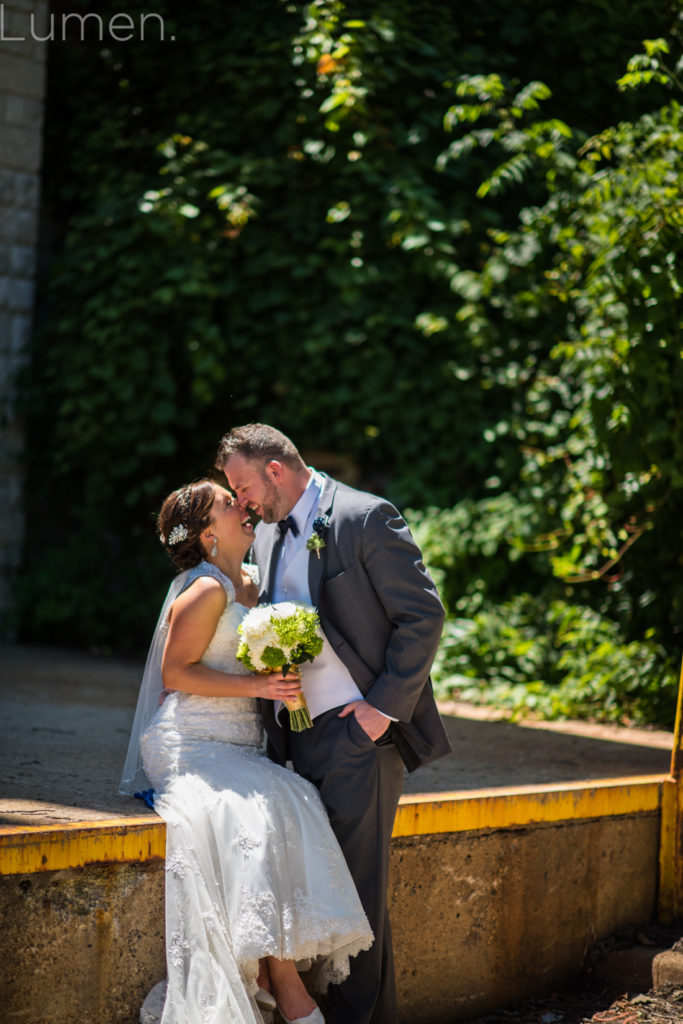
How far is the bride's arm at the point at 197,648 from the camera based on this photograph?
134 inches

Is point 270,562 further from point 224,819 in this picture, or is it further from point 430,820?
point 430,820

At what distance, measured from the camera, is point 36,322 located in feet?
29.2

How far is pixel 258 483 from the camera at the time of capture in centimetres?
346

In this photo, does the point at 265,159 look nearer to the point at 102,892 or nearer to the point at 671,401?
the point at 671,401

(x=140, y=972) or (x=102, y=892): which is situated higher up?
(x=102, y=892)

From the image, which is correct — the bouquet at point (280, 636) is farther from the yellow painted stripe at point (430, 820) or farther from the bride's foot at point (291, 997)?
the bride's foot at point (291, 997)

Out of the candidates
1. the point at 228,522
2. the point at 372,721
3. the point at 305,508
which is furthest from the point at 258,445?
the point at 372,721

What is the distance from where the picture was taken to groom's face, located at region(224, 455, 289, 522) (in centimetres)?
345

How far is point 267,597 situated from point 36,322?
19.9 feet

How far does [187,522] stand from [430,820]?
1.35 meters

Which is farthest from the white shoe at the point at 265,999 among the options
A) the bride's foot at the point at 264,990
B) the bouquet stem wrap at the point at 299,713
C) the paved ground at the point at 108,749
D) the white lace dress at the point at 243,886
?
the bouquet stem wrap at the point at 299,713

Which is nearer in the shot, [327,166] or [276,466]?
[276,466]

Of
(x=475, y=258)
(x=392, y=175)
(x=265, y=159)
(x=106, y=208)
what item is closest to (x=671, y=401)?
(x=475, y=258)

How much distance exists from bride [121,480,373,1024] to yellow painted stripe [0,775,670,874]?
140mm
